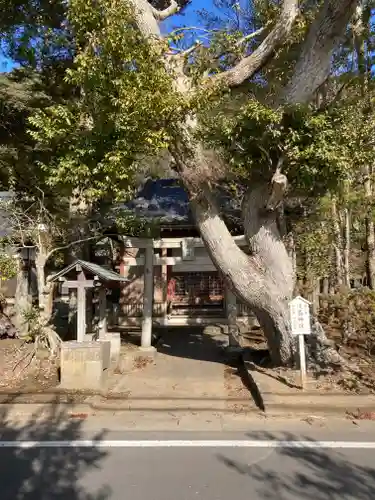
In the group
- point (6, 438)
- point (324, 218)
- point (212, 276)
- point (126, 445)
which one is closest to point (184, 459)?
point (126, 445)

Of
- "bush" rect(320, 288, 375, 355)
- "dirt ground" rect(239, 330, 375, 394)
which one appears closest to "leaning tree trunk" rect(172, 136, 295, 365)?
"dirt ground" rect(239, 330, 375, 394)

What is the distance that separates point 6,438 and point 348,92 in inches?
398

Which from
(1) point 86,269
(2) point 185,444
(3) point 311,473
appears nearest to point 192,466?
(2) point 185,444

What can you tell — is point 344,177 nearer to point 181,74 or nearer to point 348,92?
point 181,74

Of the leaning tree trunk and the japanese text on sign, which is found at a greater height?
the leaning tree trunk

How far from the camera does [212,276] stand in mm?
17797

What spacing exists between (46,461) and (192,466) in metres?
1.73

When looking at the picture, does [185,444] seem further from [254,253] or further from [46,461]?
[254,253]

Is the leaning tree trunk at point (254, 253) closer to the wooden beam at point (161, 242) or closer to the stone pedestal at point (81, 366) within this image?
the stone pedestal at point (81, 366)

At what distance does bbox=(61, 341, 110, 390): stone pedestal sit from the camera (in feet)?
27.0

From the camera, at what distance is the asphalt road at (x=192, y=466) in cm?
435

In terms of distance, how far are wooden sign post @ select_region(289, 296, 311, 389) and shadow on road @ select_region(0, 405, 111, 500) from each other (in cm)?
355

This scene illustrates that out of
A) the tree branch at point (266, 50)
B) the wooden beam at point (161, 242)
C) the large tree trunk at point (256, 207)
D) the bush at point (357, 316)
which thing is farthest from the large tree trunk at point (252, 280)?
the wooden beam at point (161, 242)

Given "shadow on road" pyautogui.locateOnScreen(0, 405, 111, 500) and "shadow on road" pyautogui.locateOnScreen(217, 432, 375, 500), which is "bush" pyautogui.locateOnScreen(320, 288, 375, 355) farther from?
"shadow on road" pyautogui.locateOnScreen(0, 405, 111, 500)
